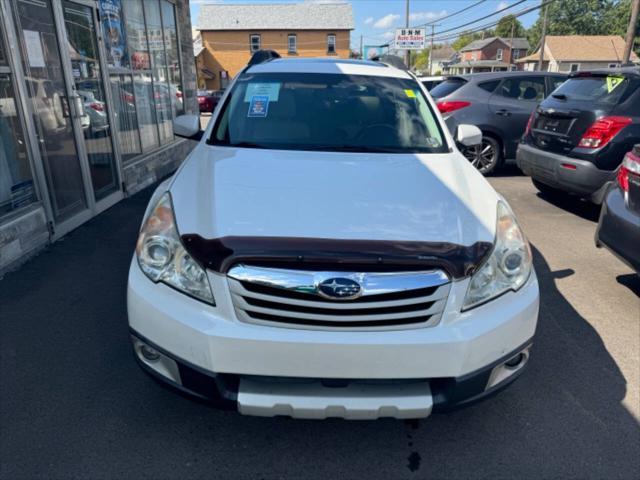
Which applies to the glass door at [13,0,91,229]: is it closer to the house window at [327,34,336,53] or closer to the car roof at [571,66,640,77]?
the car roof at [571,66,640,77]

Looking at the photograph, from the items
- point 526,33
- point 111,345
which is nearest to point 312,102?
point 111,345

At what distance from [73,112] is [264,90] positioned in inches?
119

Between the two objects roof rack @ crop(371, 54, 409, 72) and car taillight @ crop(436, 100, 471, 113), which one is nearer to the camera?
roof rack @ crop(371, 54, 409, 72)

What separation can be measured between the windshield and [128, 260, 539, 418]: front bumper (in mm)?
1371

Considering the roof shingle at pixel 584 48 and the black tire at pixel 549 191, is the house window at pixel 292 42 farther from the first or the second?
the black tire at pixel 549 191

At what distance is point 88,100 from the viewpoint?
5863mm

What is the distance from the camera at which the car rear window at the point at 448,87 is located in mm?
8320

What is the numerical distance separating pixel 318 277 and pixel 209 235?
499 millimetres

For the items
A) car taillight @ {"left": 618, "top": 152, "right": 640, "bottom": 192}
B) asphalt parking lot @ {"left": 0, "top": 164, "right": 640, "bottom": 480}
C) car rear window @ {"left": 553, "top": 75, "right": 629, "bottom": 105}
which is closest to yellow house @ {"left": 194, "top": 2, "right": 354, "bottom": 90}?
car rear window @ {"left": 553, "top": 75, "right": 629, "bottom": 105}

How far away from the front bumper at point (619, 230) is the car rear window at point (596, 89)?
201 cm

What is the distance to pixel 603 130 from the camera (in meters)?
5.06

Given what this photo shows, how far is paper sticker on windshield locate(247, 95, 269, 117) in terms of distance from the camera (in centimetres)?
324

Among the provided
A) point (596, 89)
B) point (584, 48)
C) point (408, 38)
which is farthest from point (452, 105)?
point (584, 48)

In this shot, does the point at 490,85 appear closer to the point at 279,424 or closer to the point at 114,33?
the point at 114,33
